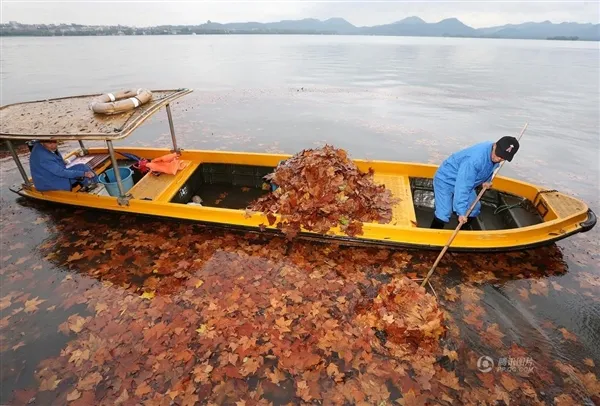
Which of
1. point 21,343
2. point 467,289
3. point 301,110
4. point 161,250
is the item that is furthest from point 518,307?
point 301,110

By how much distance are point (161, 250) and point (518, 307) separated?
23.3ft

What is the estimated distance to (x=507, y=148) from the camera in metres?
5.05

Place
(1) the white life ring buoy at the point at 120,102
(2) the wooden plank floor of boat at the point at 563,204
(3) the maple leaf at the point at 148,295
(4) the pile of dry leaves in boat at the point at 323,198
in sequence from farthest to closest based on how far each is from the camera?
1. (1) the white life ring buoy at the point at 120,102
2. (4) the pile of dry leaves in boat at the point at 323,198
3. (2) the wooden plank floor of boat at the point at 563,204
4. (3) the maple leaf at the point at 148,295

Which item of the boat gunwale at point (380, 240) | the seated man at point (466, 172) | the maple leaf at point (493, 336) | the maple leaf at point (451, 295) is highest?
the seated man at point (466, 172)

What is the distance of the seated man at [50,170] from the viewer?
695cm

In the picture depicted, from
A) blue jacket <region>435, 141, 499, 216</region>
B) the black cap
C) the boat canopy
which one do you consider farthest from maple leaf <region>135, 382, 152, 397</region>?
the black cap

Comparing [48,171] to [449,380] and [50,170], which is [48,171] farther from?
[449,380]

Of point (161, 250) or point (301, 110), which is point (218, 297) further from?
point (301, 110)

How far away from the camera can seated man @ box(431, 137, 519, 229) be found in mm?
5184

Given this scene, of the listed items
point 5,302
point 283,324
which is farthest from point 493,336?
point 5,302

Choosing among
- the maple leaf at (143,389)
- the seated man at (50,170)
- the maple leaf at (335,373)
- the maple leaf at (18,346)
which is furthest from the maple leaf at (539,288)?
the seated man at (50,170)

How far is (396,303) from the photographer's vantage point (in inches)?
208

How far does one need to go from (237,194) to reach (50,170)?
4236 millimetres

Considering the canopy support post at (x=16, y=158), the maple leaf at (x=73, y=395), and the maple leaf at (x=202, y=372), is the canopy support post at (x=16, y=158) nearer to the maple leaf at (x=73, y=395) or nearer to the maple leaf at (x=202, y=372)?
the maple leaf at (x=73, y=395)
